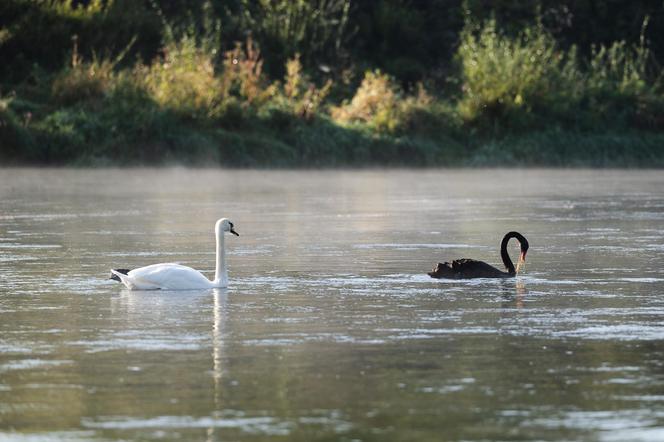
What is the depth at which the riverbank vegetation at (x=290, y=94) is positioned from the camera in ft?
116

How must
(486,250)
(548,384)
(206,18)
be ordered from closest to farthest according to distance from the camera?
1. (548,384)
2. (486,250)
3. (206,18)

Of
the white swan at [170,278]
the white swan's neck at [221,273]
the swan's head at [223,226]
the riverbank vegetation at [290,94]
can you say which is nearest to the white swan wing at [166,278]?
the white swan at [170,278]

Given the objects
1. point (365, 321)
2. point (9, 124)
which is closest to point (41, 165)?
point (9, 124)

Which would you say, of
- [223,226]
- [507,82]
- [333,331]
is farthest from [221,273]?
[507,82]

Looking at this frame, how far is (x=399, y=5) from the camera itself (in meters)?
45.5

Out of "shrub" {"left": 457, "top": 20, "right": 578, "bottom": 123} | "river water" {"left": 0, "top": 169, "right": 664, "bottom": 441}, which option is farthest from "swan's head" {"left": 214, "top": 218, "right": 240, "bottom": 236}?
"shrub" {"left": 457, "top": 20, "right": 578, "bottom": 123}

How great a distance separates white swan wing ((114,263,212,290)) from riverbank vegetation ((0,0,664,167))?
20.8m

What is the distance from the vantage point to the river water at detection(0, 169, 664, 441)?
26.5ft

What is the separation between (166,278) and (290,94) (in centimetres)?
2437

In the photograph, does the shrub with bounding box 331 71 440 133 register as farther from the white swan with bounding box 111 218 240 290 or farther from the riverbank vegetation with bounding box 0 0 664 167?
the white swan with bounding box 111 218 240 290

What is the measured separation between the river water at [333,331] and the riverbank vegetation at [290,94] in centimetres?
1182

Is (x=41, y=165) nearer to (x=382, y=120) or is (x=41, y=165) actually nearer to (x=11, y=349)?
(x=382, y=120)

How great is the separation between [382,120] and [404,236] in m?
17.6

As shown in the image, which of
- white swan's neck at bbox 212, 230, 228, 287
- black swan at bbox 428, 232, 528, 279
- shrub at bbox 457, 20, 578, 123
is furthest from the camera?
shrub at bbox 457, 20, 578, 123
